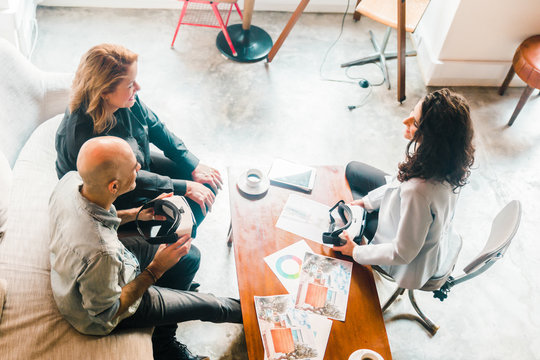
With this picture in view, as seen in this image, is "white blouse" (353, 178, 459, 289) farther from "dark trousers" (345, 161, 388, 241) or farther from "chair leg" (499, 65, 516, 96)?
"chair leg" (499, 65, 516, 96)

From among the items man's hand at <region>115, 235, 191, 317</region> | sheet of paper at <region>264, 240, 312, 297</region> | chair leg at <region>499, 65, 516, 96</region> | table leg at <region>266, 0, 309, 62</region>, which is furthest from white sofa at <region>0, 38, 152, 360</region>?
chair leg at <region>499, 65, 516, 96</region>

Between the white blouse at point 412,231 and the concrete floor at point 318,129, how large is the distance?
0.62m

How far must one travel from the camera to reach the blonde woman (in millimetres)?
1772

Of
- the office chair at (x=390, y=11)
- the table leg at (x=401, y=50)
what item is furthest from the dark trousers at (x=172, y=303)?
the office chair at (x=390, y=11)

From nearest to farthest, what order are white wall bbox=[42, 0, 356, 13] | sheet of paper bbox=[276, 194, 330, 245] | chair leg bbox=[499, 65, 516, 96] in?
sheet of paper bbox=[276, 194, 330, 245] < chair leg bbox=[499, 65, 516, 96] < white wall bbox=[42, 0, 356, 13]

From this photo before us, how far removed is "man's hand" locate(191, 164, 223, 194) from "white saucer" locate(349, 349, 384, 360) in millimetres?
1174

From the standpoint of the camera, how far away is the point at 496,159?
3.25 m

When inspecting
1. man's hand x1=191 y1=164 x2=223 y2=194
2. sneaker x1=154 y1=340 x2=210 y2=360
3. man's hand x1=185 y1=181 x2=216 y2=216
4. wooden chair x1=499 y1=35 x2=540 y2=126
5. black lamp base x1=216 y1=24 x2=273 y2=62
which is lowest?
sneaker x1=154 y1=340 x2=210 y2=360

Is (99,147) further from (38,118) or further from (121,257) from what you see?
(38,118)

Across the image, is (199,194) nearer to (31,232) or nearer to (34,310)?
(31,232)

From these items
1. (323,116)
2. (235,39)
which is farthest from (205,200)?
(235,39)

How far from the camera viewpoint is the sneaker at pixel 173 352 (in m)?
2.03

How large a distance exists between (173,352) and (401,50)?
106 inches

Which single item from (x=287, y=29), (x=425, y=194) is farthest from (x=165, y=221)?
(x=287, y=29)
